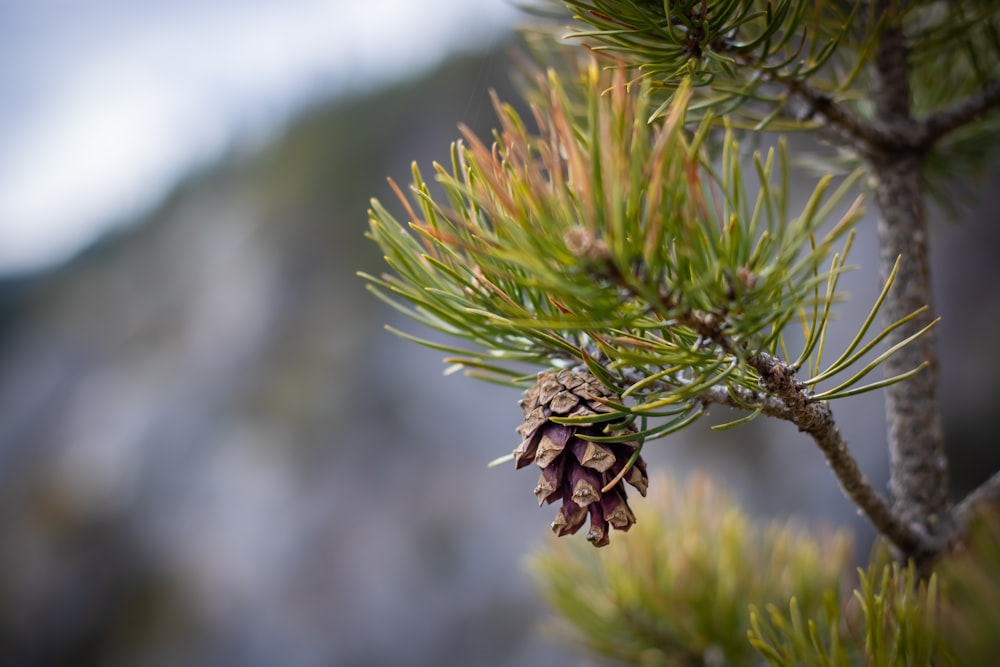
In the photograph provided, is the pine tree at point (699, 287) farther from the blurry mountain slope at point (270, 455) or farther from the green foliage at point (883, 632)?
the blurry mountain slope at point (270, 455)

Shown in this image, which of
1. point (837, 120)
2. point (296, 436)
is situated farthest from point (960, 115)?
point (296, 436)

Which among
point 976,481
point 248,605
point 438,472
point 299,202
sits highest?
point 299,202

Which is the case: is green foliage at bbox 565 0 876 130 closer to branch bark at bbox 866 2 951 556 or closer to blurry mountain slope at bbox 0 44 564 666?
branch bark at bbox 866 2 951 556

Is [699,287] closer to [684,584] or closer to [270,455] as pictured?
[684,584]

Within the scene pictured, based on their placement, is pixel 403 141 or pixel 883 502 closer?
pixel 883 502

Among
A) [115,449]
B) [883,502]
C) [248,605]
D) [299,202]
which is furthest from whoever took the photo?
[299,202]

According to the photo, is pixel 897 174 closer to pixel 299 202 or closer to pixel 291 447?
pixel 291 447

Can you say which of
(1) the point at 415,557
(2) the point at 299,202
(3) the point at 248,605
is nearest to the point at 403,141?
(2) the point at 299,202
